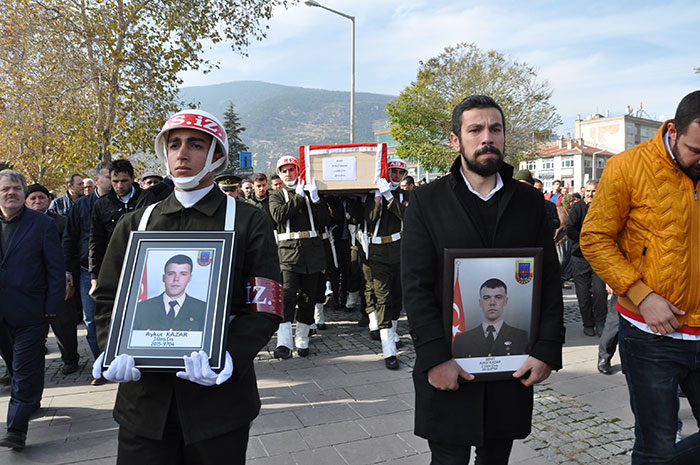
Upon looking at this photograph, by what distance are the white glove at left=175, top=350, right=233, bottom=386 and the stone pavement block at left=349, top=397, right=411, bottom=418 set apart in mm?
2880

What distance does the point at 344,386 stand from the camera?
5219mm

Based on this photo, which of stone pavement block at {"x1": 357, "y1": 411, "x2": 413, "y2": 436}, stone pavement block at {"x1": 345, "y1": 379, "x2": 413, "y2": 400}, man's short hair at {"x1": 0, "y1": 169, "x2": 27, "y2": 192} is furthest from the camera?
stone pavement block at {"x1": 345, "y1": 379, "x2": 413, "y2": 400}

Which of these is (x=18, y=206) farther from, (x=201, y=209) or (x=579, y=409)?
(x=579, y=409)

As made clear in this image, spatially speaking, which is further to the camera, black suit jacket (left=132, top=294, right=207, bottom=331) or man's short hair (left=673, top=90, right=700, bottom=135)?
man's short hair (left=673, top=90, right=700, bottom=135)

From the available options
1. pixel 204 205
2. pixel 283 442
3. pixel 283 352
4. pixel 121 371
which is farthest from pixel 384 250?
pixel 121 371

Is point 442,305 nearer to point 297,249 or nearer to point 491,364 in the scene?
point 491,364

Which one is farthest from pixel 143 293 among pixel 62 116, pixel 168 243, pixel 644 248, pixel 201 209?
pixel 62 116

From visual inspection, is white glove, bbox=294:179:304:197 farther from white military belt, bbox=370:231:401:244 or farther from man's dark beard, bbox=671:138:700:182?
man's dark beard, bbox=671:138:700:182

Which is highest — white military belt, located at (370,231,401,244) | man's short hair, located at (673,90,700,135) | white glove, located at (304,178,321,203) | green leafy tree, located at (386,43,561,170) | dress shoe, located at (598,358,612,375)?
green leafy tree, located at (386,43,561,170)

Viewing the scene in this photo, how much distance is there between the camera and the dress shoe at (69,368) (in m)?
5.92

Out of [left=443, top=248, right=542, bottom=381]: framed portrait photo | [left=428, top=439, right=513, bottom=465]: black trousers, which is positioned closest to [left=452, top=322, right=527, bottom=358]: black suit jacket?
[left=443, top=248, right=542, bottom=381]: framed portrait photo

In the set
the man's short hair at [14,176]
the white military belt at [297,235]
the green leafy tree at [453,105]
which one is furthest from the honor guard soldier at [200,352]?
the green leafy tree at [453,105]

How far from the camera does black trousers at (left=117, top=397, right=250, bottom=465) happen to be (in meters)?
2.03

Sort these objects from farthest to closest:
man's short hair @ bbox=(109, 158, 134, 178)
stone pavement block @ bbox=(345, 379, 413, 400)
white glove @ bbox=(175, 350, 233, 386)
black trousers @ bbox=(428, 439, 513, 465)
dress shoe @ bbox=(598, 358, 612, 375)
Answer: dress shoe @ bbox=(598, 358, 612, 375) < man's short hair @ bbox=(109, 158, 134, 178) < stone pavement block @ bbox=(345, 379, 413, 400) < black trousers @ bbox=(428, 439, 513, 465) < white glove @ bbox=(175, 350, 233, 386)
